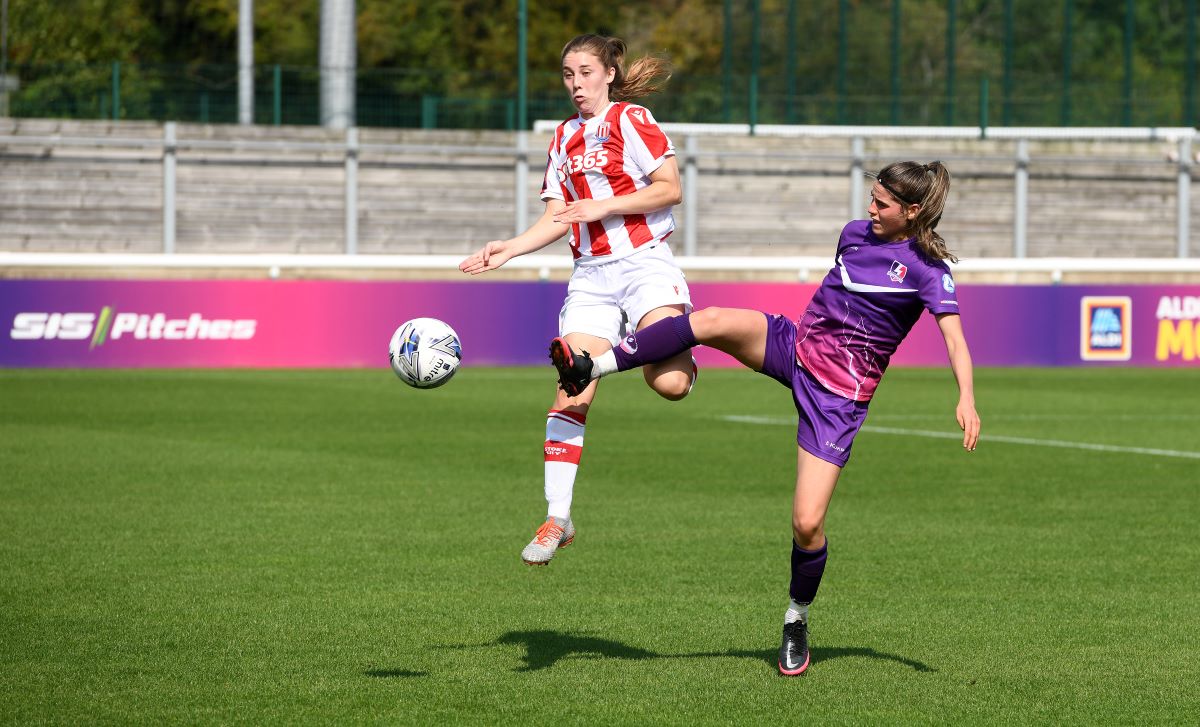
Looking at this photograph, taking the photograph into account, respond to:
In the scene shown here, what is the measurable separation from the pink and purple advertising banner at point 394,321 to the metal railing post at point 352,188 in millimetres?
10378

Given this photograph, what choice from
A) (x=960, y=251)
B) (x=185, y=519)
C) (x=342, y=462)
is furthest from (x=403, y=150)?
(x=185, y=519)

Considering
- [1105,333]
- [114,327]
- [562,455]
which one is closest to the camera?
[562,455]

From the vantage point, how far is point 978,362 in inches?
1043

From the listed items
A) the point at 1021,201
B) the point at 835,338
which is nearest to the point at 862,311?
the point at 835,338

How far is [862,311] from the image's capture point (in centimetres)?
691

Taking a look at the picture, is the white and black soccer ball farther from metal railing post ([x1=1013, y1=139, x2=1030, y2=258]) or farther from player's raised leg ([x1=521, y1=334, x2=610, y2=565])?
metal railing post ([x1=1013, y1=139, x2=1030, y2=258])

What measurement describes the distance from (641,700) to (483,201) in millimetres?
30151

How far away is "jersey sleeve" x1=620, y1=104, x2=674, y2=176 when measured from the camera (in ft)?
25.4

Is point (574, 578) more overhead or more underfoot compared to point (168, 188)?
more underfoot

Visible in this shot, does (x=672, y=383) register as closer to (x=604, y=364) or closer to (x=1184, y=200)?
(x=604, y=364)

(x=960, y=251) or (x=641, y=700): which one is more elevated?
(x=960, y=251)

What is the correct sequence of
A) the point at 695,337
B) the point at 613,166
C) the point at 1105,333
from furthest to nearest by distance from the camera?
the point at 1105,333 < the point at 613,166 < the point at 695,337

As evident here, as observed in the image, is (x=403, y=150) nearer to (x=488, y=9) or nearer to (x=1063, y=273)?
(x=1063, y=273)

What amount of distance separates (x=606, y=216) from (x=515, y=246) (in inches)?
18.9
